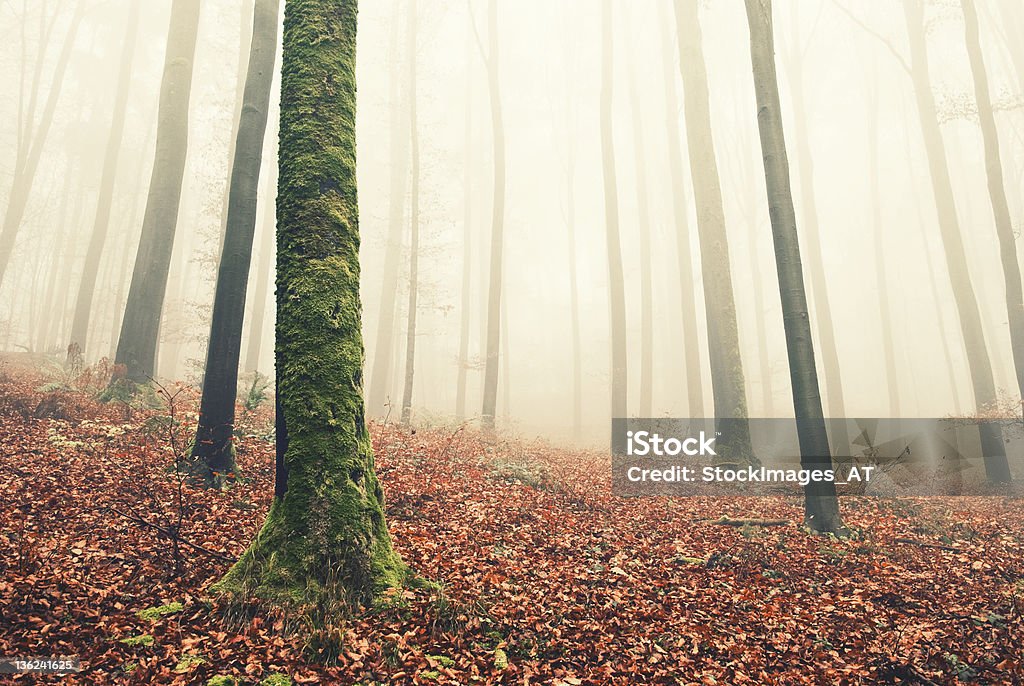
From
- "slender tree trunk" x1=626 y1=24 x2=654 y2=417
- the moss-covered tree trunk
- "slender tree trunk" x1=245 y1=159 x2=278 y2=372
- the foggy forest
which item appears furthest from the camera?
"slender tree trunk" x1=626 y1=24 x2=654 y2=417

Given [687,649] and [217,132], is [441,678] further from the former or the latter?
[217,132]

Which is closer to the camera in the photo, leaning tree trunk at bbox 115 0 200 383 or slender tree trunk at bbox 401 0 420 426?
leaning tree trunk at bbox 115 0 200 383

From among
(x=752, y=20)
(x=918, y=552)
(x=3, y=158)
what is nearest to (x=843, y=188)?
(x=752, y=20)

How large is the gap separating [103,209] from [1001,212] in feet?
81.6

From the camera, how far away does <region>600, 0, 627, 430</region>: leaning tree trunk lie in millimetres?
15547

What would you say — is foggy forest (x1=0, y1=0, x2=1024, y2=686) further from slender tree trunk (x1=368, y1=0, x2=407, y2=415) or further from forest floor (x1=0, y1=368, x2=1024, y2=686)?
slender tree trunk (x1=368, y1=0, x2=407, y2=415)

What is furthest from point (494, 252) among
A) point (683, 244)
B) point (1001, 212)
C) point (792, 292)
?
point (1001, 212)

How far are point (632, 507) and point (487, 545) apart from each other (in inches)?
134

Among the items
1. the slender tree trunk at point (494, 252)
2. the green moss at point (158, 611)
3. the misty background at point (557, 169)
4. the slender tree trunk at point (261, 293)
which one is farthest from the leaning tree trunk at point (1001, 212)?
the slender tree trunk at point (261, 293)

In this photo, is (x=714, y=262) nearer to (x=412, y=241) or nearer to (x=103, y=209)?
(x=412, y=241)

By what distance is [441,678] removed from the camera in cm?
342

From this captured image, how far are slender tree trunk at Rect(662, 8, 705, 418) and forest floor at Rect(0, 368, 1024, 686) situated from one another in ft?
25.3

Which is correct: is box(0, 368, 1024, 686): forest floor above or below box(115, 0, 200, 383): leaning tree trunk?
below

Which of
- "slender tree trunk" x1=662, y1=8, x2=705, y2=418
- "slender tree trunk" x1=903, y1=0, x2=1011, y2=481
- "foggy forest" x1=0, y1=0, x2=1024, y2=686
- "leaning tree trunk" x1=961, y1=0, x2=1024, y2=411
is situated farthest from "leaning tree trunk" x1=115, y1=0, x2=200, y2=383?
"leaning tree trunk" x1=961, y1=0, x2=1024, y2=411
